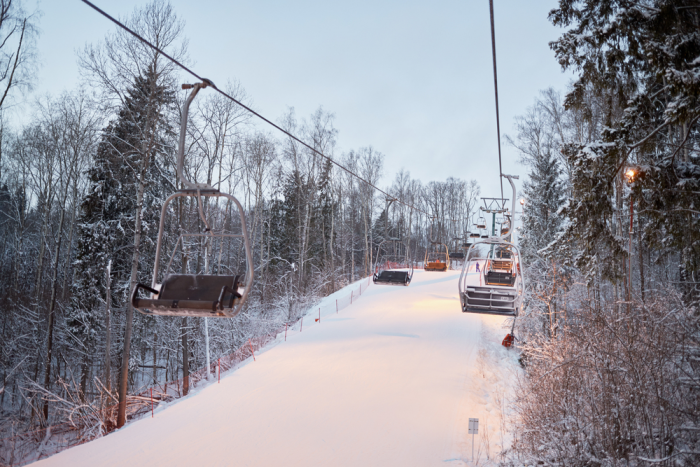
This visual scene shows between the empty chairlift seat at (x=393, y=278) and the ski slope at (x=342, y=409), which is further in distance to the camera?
the empty chairlift seat at (x=393, y=278)

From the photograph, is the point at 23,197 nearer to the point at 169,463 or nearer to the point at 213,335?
the point at 213,335

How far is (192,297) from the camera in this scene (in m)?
4.45

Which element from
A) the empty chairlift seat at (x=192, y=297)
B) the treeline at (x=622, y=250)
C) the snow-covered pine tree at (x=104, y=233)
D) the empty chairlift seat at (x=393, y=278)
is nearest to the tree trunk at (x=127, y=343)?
the snow-covered pine tree at (x=104, y=233)

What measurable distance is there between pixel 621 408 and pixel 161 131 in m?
15.0

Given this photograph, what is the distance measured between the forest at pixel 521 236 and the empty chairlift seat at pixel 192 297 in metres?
4.66

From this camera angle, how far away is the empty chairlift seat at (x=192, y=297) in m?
4.06

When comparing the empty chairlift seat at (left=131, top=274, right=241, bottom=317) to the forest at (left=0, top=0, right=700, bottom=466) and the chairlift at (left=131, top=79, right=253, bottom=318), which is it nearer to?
the chairlift at (left=131, top=79, right=253, bottom=318)

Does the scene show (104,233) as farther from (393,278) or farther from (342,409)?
(393,278)

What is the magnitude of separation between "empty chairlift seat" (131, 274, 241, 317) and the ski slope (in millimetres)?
5157

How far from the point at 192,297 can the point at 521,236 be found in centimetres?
2583

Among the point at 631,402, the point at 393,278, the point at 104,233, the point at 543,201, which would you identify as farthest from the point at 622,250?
the point at 543,201

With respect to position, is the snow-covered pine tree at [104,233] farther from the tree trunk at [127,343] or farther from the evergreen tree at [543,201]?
the evergreen tree at [543,201]

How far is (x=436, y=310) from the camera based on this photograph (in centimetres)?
2097

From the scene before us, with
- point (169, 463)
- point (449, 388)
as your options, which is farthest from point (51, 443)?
point (449, 388)
